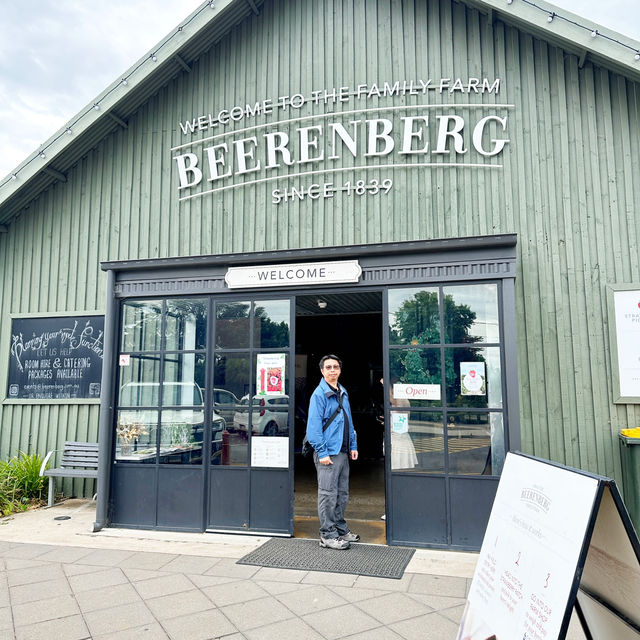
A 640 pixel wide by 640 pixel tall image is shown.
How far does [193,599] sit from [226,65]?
22.1ft

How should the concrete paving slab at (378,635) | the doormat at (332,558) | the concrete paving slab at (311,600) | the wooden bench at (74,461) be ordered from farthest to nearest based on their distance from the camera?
the wooden bench at (74,461)
the doormat at (332,558)
the concrete paving slab at (311,600)
the concrete paving slab at (378,635)

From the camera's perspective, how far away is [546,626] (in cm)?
218

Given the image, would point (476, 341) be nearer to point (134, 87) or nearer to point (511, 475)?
point (511, 475)

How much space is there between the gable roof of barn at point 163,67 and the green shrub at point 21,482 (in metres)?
3.59

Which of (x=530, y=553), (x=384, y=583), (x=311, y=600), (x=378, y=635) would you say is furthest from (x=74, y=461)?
(x=530, y=553)

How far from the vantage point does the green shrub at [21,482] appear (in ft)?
23.6

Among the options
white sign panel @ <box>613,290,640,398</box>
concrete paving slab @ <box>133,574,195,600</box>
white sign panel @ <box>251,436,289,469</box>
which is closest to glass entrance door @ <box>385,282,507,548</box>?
white sign panel @ <box>251,436,289,469</box>

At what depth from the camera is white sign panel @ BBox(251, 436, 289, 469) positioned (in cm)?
585

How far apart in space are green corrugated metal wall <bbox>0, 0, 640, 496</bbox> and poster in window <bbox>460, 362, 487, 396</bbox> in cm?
86

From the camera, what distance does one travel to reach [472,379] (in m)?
5.42

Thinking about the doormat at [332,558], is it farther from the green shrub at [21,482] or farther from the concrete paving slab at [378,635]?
the green shrub at [21,482]

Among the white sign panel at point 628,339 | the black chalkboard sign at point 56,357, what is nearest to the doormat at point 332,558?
the white sign panel at point 628,339

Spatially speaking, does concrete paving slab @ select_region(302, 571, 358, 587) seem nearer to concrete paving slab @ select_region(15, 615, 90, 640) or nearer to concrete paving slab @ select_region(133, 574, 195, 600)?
concrete paving slab @ select_region(133, 574, 195, 600)

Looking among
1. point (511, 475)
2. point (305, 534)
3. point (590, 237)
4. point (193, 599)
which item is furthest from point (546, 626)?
point (590, 237)
